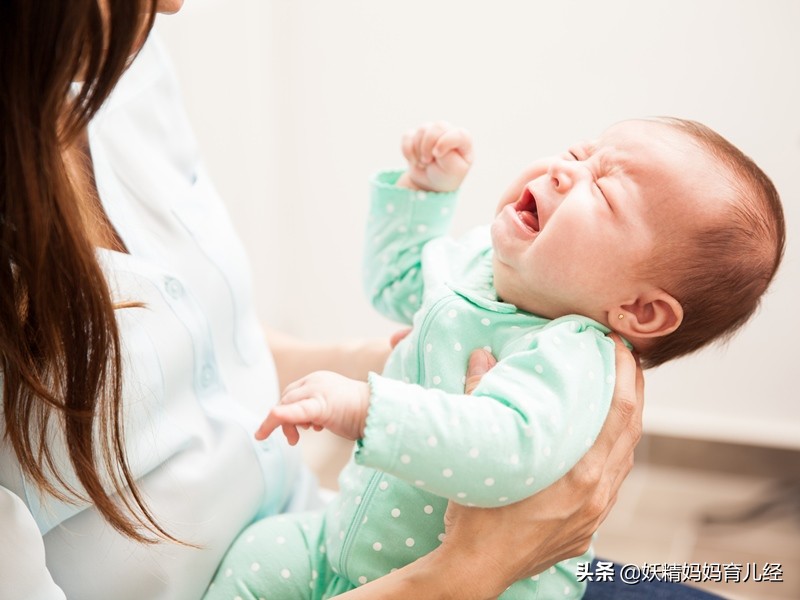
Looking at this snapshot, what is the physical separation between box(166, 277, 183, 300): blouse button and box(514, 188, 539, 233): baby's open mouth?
0.34 metres

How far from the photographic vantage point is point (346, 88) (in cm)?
193

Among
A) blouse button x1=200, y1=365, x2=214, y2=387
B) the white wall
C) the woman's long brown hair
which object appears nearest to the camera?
the woman's long brown hair

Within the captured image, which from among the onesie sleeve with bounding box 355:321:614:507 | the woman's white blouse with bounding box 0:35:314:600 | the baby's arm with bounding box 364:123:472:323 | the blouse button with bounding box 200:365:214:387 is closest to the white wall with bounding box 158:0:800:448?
the woman's white blouse with bounding box 0:35:314:600

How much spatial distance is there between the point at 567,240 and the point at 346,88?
1266 millimetres

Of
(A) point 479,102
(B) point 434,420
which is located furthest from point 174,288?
(A) point 479,102

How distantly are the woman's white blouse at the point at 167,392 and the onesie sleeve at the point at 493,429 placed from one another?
0.82 feet

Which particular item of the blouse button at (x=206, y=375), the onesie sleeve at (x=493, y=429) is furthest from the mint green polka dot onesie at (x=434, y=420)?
the blouse button at (x=206, y=375)

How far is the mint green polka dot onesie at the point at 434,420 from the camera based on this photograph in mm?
647

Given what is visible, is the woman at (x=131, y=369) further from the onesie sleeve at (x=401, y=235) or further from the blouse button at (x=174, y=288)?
the onesie sleeve at (x=401, y=235)

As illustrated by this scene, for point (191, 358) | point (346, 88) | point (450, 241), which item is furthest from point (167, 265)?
point (346, 88)

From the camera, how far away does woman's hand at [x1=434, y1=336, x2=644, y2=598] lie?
0.75 metres

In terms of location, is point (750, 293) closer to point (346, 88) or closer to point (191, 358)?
point (191, 358)

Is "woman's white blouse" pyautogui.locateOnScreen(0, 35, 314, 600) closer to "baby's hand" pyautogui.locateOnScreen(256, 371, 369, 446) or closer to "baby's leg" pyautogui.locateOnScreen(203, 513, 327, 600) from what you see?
"baby's leg" pyautogui.locateOnScreen(203, 513, 327, 600)

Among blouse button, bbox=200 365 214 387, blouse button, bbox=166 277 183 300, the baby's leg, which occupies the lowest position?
the baby's leg
